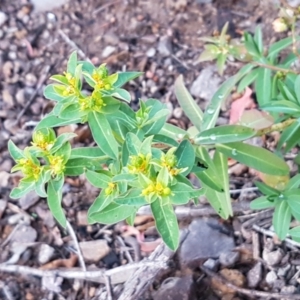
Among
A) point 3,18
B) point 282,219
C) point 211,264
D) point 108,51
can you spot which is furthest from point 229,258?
point 3,18

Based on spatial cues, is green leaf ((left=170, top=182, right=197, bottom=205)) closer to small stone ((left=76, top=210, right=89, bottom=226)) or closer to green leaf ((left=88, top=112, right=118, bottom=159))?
green leaf ((left=88, top=112, right=118, bottom=159))

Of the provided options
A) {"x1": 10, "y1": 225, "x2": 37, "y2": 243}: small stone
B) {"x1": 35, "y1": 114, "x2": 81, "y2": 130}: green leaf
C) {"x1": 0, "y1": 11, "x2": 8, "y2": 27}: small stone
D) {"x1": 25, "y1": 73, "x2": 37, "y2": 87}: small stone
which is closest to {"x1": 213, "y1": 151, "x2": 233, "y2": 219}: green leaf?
{"x1": 35, "y1": 114, "x2": 81, "y2": 130}: green leaf

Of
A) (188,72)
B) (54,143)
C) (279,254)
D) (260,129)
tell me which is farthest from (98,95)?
(188,72)

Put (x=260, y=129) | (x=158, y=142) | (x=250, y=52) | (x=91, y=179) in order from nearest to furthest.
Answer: (x=91, y=179), (x=158, y=142), (x=260, y=129), (x=250, y=52)

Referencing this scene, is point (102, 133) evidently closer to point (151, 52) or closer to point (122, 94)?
point (122, 94)

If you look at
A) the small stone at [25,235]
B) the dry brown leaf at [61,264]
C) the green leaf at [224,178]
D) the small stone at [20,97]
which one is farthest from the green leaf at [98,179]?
the small stone at [20,97]

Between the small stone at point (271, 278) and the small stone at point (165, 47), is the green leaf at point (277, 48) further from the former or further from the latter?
the small stone at point (271, 278)

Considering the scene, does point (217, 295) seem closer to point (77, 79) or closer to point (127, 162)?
point (127, 162)
